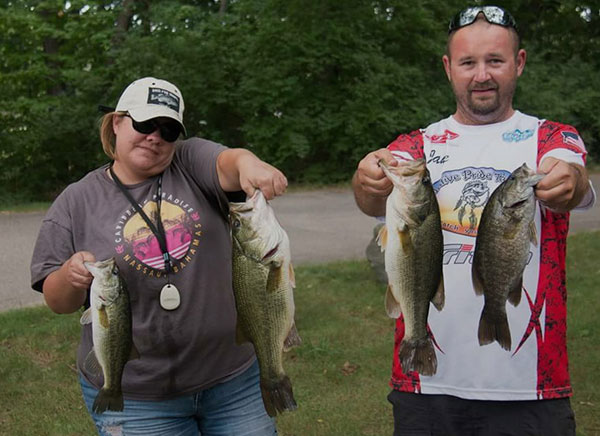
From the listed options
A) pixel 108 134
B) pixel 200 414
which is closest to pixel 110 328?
pixel 200 414

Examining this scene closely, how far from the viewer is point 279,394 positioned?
2764 mm

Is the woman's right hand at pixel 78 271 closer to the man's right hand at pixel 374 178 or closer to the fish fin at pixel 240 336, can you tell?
→ the fish fin at pixel 240 336

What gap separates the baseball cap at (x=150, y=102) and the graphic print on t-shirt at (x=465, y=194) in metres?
1.19

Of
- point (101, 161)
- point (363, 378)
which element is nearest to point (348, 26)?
point (101, 161)

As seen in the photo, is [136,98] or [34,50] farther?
[34,50]

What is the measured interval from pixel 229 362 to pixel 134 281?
0.57m

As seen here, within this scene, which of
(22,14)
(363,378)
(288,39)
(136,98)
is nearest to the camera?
(136,98)

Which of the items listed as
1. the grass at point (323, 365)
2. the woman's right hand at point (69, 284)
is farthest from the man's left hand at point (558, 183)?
the grass at point (323, 365)

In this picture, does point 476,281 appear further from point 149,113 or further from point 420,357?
point 149,113

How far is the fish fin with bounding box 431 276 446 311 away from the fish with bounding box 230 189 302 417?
0.56 meters

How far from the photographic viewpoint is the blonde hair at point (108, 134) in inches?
126

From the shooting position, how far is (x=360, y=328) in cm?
745

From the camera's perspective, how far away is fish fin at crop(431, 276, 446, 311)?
2721mm

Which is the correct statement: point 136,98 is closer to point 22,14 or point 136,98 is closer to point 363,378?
point 363,378
